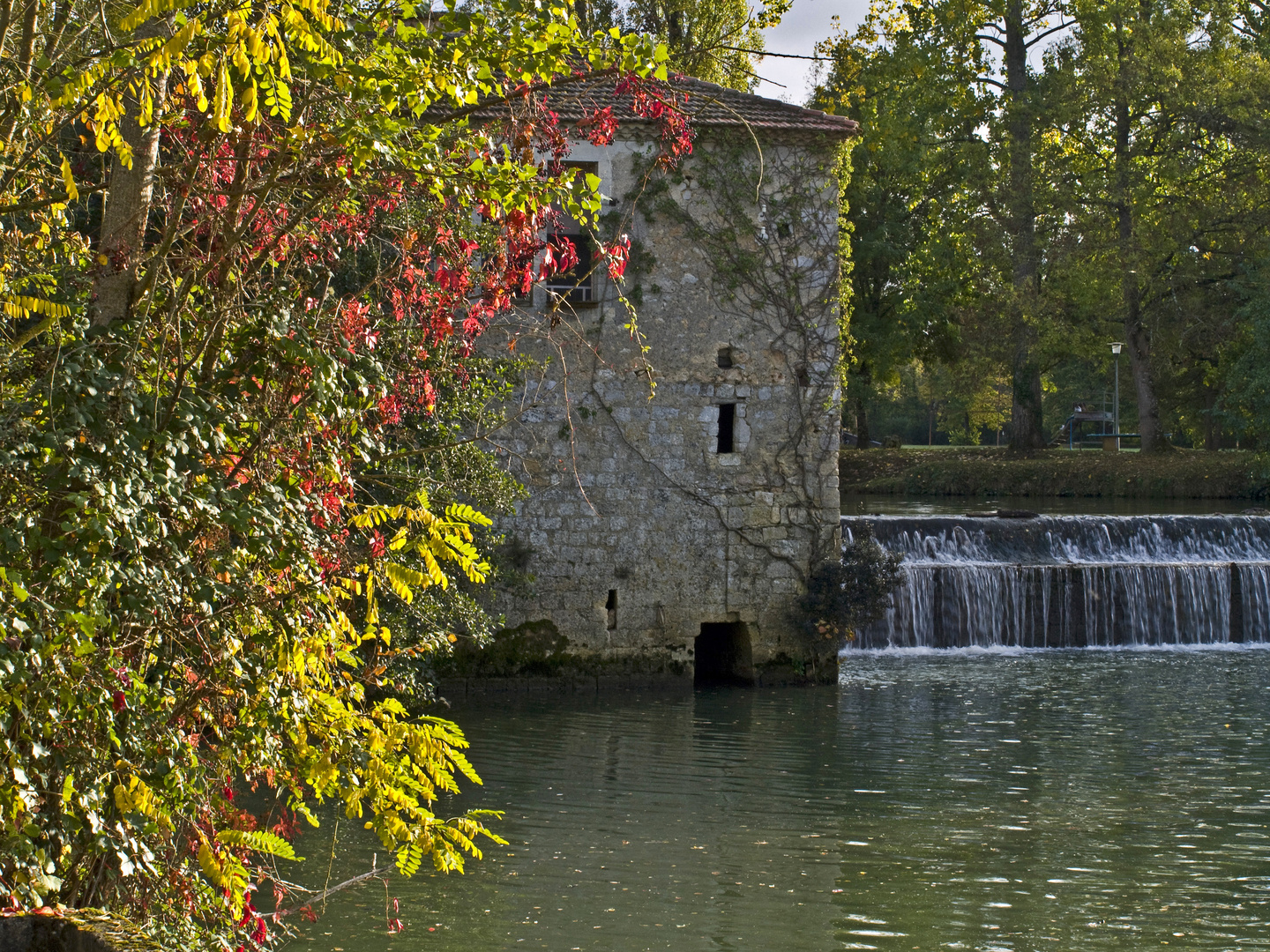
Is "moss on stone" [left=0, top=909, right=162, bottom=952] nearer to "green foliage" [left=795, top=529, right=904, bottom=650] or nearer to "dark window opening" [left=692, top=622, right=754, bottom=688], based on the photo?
"dark window opening" [left=692, top=622, right=754, bottom=688]

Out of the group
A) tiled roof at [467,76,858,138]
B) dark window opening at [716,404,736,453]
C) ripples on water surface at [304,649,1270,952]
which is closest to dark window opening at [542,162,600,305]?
tiled roof at [467,76,858,138]

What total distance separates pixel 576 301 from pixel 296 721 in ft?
27.0

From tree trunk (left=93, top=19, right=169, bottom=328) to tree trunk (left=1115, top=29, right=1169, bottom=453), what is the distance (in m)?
26.5

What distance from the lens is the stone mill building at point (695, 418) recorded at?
12125mm

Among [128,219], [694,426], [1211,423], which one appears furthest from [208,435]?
[1211,423]

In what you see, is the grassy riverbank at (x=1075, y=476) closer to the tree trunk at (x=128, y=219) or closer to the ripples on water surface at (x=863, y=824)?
the ripples on water surface at (x=863, y=824)

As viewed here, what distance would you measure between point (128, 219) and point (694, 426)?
823cm

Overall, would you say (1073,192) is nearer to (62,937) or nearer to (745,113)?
(745,113)

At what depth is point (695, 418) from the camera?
1234 centimetres

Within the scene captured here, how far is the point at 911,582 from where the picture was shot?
15.7m

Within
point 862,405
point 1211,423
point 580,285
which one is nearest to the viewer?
point 580,285

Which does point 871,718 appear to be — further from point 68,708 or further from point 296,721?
point 68,708

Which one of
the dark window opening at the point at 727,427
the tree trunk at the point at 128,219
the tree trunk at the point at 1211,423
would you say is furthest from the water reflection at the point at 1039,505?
the tree trunk at the point at 128,219

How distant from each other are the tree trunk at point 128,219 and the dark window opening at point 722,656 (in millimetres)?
8698
